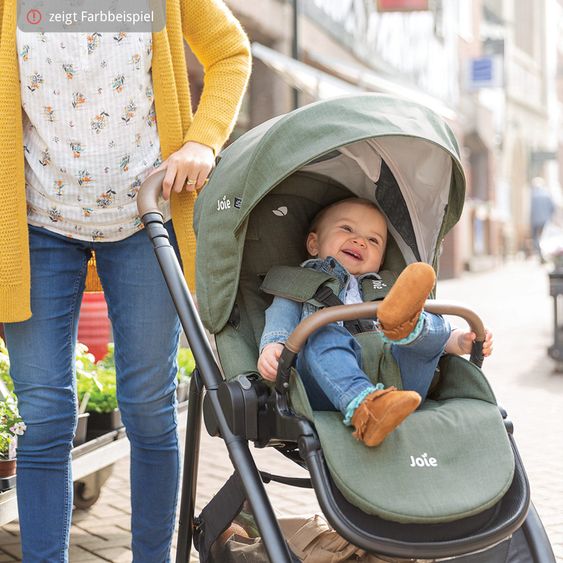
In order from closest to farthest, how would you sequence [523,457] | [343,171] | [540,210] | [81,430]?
1. [343,171]
2. [81,430]
3. [523,457]
4. [540,210]

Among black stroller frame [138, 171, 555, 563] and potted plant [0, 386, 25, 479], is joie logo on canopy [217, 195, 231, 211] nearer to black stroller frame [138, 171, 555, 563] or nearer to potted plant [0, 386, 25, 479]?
black stroller frame [138, 171, 555, 563]

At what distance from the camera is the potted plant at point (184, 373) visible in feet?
15.6

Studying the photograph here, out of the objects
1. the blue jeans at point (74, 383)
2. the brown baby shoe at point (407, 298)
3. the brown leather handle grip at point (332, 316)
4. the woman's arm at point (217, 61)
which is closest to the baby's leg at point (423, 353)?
the brown leather handle grip at point (332, 316)

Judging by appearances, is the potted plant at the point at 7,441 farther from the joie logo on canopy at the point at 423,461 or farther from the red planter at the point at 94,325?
the red planter at the point at 94,325

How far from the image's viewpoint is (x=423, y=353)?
106 inches

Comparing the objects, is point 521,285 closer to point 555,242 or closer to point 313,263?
point 555,242

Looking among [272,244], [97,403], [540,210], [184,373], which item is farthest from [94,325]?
[540,210]

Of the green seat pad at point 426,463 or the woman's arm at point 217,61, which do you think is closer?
the green seat pad at point 426,463

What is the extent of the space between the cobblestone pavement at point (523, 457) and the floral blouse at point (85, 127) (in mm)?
1468

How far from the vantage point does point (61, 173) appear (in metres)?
2.85

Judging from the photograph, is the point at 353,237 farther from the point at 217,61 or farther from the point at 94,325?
the point at 94,325

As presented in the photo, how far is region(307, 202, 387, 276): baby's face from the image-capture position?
311 centimetres

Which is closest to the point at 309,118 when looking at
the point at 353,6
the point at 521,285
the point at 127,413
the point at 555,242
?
the point at 127,413

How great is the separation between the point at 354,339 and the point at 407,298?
51 centimetres
